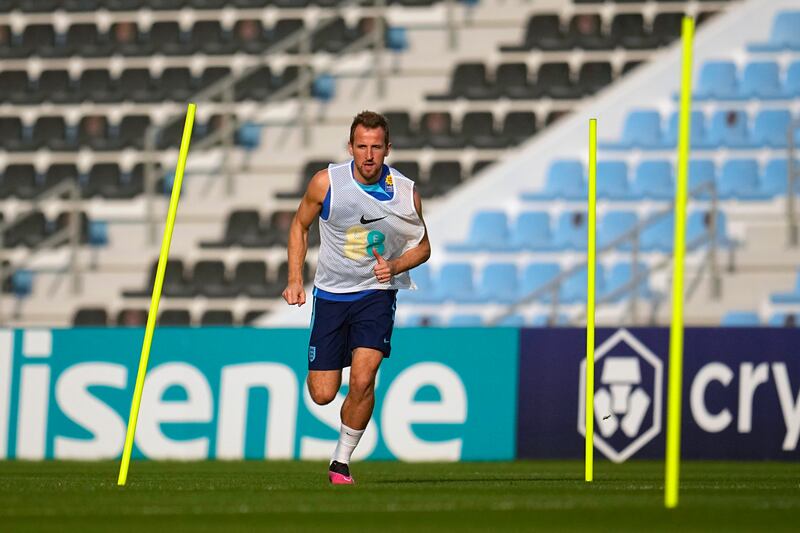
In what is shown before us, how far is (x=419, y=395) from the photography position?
12797 mm

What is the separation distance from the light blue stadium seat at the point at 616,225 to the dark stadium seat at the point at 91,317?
5.67 m

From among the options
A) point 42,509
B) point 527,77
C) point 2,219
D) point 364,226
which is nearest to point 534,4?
point 527,77

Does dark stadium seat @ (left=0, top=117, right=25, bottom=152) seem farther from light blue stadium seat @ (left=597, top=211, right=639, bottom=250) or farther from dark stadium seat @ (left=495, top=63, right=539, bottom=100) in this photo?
light blue stadium seat @ (left=597, top=211, right=639, bottom=250)

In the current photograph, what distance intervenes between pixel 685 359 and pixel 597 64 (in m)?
8.38

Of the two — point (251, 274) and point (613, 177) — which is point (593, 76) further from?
point (251, 274)

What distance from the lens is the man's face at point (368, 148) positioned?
8352mm

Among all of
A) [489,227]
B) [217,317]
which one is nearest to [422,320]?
[489,227]

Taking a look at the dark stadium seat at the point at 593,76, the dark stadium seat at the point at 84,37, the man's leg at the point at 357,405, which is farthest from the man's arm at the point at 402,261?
the dark stadium seat at the point at 84,37

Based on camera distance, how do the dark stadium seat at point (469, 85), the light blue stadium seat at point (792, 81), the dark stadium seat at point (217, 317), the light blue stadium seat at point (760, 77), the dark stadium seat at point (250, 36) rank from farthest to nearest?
1. the dark stadium seat at point (250, 36)
2. the dark stadium seat at point (469, 85)
3. the light blue stadium seat at point (760, 77)
4. the light blue stadium seat at point (792, 81)
5. the dark stadium seat at point (217, 317)

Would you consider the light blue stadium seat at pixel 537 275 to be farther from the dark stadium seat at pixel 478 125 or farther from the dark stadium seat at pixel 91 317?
the dark stadium seat at pixel 91 317

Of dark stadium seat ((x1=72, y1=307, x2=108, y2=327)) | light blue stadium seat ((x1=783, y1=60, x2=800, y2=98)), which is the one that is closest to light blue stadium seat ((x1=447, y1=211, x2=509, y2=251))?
light blue stadium seat ((x1=783, y1=60, x2=800, y2=98))

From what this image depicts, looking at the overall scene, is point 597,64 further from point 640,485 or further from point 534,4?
point 640,485

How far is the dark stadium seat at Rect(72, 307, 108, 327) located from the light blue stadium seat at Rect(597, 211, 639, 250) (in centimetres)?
567

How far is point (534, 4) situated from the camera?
21.5 metres
